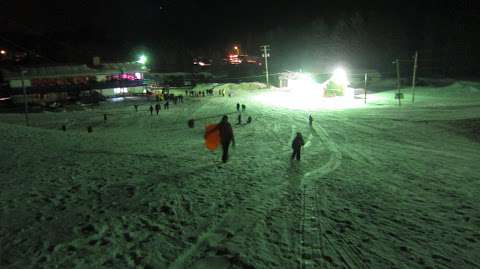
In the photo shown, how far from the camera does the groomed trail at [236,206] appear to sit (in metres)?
6.02

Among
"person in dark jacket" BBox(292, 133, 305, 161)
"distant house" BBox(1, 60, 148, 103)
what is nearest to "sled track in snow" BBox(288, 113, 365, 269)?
"person in dark jacket" BBox(292, 133, 305, 161)

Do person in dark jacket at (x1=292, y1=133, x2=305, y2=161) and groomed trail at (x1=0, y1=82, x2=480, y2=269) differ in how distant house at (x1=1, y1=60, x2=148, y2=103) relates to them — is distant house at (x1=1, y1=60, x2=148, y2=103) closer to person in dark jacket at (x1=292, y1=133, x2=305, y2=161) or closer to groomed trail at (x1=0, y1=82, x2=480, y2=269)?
groomed trail at (x1=0, y1=82, x2=480, y2=269)

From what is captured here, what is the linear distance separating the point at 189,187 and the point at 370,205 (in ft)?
15.7

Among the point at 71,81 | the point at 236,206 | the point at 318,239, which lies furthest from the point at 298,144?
the point at 71,81

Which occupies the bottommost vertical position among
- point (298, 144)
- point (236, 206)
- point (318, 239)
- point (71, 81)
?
point (318, 239)

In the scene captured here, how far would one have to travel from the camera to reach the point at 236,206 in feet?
27.0

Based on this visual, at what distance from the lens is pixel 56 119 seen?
110 feet

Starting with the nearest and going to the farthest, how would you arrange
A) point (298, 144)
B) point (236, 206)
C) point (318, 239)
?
point (318, 239)
point (236, 206)
point (298, 144)

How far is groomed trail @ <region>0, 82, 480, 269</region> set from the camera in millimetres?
6020

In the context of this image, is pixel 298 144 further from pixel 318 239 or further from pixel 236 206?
pixel 318 239

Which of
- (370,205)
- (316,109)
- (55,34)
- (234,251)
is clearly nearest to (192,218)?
(234,251)

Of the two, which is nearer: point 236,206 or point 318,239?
point 318,239

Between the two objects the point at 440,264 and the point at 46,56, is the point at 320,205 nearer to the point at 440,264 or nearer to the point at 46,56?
the point at 440,264

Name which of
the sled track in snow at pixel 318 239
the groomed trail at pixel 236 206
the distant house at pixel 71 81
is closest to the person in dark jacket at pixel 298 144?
the groomed trail at pixel 236 206
